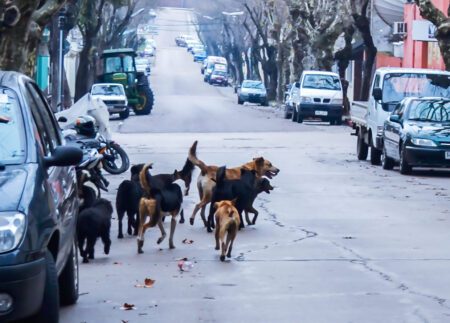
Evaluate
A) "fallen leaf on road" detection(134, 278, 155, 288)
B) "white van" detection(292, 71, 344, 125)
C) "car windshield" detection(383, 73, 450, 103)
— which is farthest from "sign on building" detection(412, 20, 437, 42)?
"fallen leaf on road" detection(134, 278, 155, 288)

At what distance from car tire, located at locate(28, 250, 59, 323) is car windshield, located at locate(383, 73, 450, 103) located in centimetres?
1897

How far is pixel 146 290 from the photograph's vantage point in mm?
10148

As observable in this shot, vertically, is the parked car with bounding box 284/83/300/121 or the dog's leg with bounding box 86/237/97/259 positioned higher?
the dog's leg with bounding box 86/237/97/259

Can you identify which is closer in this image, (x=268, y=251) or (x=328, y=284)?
(x=328, y=284)

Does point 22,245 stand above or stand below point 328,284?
above

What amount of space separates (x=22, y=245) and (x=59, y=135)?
2882 mm

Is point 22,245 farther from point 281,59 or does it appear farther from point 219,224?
point 281,59

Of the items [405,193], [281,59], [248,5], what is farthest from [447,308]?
[248,5]

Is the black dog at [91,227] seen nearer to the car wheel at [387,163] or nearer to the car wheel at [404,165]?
the car wheel at [404,165]

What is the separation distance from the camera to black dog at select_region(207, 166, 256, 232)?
44.0 ft

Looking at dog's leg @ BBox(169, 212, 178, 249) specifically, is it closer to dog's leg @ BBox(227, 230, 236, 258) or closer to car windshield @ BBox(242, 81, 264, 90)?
dog's leg @ BBox(227, 230, 236, 258)

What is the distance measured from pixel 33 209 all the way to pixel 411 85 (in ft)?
64.5

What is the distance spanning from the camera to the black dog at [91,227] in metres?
11.4

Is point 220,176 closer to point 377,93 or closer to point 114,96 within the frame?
point 377,93
